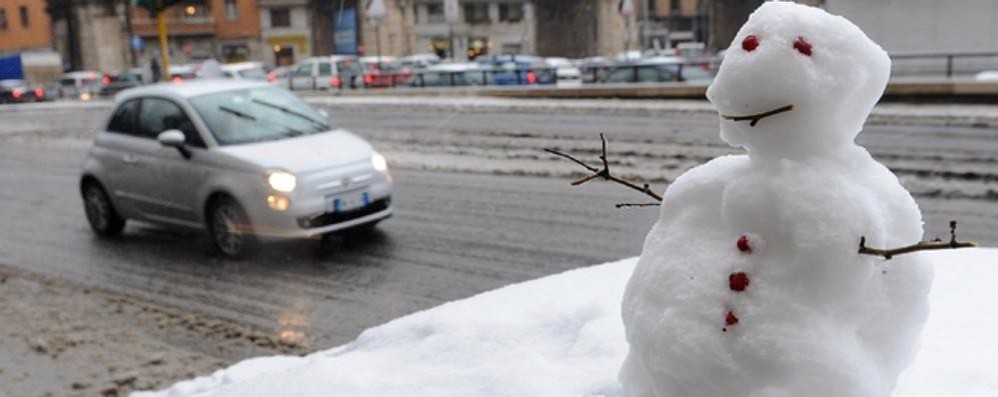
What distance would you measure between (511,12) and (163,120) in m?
54.4

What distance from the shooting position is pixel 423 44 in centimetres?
6097

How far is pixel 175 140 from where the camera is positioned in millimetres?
8461

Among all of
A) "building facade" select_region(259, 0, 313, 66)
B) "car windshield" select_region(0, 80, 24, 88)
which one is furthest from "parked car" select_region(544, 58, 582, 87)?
"building facade" select_region(259, 0, 313, 66)

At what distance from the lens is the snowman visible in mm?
2162

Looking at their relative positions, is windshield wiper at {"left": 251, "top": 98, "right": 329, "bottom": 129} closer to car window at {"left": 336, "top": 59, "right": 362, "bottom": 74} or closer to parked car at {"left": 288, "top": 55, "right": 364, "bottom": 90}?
parked car at {"left": 288, "top": 55, "right": 364, "bottom": 90}

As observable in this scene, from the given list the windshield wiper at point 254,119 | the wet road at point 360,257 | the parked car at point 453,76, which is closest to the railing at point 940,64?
the parked car at point 453,76

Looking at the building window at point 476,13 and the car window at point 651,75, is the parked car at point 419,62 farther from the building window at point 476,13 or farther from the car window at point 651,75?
the building window at point 476,13

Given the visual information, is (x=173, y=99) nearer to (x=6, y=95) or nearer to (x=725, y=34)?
(x=725, y=34)

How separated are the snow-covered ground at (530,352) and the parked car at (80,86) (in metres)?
45.4

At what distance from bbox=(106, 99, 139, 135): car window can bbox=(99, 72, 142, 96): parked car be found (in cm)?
3633

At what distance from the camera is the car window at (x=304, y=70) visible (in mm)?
38875

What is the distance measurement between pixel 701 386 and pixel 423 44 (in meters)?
59.9

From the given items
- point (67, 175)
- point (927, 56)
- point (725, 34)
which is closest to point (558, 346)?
point (67, 175)

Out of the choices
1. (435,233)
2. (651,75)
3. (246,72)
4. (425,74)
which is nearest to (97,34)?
(246,72)
